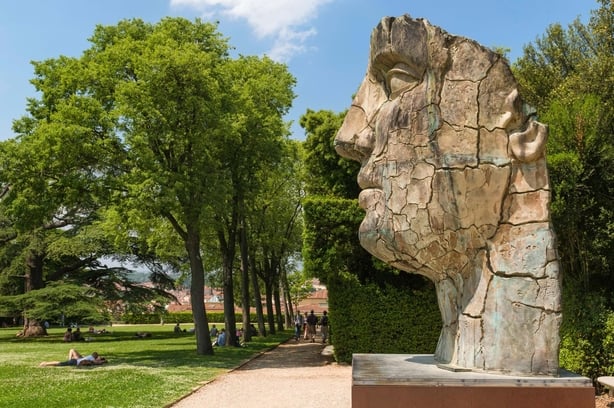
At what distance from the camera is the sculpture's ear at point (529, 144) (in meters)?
Result: 6.05

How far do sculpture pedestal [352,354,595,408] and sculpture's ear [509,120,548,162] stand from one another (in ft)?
7.40

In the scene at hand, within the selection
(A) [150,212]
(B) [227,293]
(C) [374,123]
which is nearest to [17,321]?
(B) [227,293]

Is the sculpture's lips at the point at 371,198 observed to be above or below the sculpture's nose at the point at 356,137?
below

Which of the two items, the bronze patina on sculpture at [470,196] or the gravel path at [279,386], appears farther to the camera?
the gravel path at [279,386]

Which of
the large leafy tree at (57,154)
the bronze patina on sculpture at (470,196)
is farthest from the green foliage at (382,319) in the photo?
the bronze patina on sculpture at (470,196)

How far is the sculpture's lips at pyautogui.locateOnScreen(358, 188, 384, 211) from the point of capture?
6574 mm

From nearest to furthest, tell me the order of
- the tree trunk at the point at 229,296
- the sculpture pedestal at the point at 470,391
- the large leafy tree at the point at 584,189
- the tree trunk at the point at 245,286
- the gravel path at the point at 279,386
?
the sculpture pedestal at the point at 470,391
the gravel path at the point at 279,386
the large leafy tree at the point at 584,189
the tree trunk at the point at 229,296
the tree trunk at the point at 245,286

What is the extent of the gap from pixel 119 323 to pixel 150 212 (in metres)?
49.8

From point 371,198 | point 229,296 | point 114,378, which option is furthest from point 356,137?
point 229,296

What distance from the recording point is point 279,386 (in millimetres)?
13625

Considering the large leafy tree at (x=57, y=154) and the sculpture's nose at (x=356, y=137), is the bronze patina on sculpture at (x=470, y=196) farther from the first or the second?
the large leafy tree at (x=57, y=154)

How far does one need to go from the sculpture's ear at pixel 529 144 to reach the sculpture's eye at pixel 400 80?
124 centimetres

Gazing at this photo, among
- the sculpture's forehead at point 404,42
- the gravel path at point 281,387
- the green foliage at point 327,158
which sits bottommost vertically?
the gravel path at point 281,387

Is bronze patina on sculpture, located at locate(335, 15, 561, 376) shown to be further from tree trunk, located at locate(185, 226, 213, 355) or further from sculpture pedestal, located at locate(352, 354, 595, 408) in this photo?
tree trunk, located at locate(185, 226, 213, 355)
